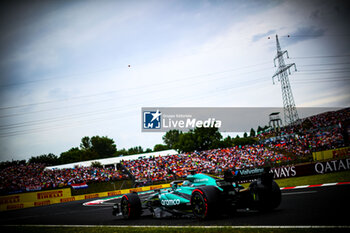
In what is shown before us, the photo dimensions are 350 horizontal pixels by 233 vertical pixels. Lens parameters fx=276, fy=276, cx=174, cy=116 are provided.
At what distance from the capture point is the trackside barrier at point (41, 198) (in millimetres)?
27078

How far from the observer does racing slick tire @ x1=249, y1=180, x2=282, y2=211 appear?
21.5 feet

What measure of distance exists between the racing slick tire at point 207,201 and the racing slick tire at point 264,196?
0.96 m

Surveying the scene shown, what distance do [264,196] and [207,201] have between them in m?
1.47

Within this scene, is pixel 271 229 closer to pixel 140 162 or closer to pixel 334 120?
pixel 140 162

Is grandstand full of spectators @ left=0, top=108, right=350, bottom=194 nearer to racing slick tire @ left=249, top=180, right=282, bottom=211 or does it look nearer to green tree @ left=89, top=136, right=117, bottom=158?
racing slick tire @ left=249, top=180, right=282, bottom=211

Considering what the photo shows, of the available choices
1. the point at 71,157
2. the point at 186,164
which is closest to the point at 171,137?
the point at 71,157

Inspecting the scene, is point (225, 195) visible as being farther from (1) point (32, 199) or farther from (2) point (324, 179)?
(1) point (32, 199)

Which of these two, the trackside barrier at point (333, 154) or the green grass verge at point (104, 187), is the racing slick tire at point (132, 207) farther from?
the green grass verge at point (104, 187)

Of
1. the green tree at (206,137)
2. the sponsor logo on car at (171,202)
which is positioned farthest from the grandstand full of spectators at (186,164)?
the green tree at (206,137)

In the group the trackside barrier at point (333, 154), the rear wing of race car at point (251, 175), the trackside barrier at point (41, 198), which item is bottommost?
the trackside barrier at point (41, 198)

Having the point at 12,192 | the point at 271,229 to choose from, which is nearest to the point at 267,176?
the point at 271,229

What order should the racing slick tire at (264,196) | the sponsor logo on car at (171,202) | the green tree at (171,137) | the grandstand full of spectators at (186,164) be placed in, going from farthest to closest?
the green tree at (171,137), the grandstand full of spectators at (186,164), the sponsor logo on car at (171,202), the racing slick tire at (264,196)

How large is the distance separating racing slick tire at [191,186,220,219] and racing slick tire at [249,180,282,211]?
96cm

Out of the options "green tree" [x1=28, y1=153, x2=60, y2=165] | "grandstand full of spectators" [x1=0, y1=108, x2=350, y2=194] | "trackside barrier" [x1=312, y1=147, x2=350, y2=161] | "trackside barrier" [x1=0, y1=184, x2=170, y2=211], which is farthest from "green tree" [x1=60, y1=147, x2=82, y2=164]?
"trackside barrier" [x1=312, y1=147, x2=350, y2=161]
